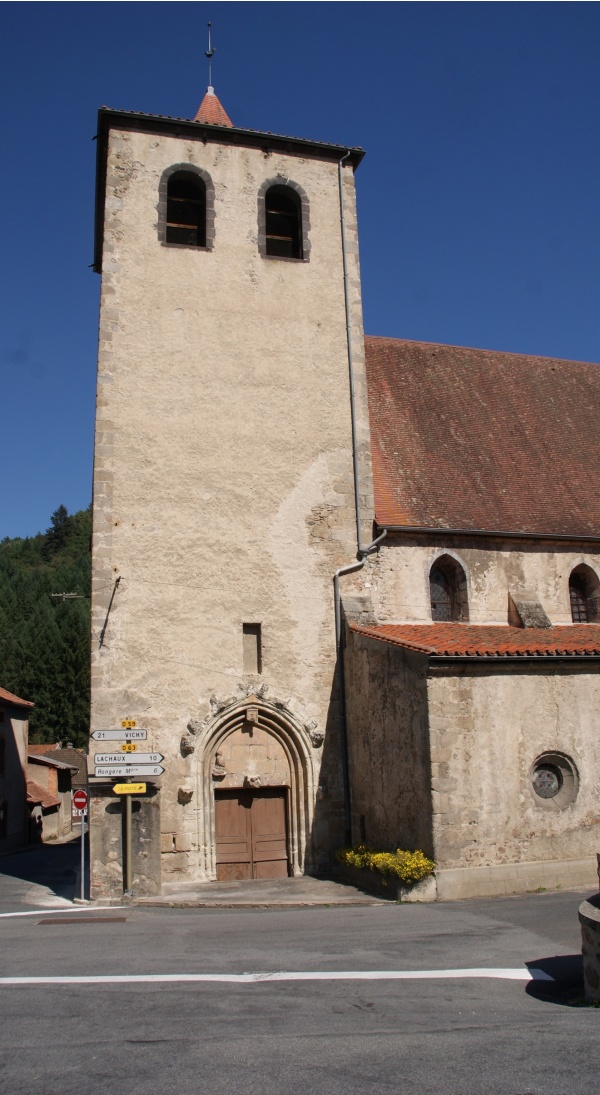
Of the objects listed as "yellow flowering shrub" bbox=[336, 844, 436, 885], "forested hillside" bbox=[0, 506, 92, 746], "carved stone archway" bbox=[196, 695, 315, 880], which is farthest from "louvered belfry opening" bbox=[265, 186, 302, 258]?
"forested hillside" bbox=[0, 506, 92, 746]

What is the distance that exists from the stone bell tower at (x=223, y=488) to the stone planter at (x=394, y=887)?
157 centimetres

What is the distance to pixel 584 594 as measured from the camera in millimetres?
16656

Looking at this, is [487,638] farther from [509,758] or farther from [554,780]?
[554,780]

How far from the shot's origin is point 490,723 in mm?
11844

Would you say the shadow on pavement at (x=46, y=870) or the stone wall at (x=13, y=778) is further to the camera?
the stone wall at (x=13, y=778)

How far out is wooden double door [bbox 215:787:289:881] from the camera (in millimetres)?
13938

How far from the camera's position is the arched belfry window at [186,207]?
16.3 metres

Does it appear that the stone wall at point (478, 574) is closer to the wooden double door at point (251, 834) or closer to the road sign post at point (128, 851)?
the wooden double door at point (251, 834)

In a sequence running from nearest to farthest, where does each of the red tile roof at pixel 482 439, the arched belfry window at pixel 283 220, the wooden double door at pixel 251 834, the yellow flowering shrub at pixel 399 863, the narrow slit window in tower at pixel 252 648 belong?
the yellow flowering shrub at pixel 399 863 → the wooden double door at pixel 251 834 → the narrow slit window in tower at pixel 252 648 → the red tile roof at pixel 482 439 → the arched belfry window at pixel 283 220

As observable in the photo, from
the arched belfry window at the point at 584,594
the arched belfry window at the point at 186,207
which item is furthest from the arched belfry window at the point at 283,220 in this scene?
the arched belfry window at the point at 584,594

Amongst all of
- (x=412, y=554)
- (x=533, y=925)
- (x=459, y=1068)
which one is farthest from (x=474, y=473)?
(x=459, y=1068)

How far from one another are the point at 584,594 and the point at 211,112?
13.0 m

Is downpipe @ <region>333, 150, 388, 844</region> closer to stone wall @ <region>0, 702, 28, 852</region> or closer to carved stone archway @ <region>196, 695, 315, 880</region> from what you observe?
carved stone archway @ <region>196, 695, 315, 880</region>

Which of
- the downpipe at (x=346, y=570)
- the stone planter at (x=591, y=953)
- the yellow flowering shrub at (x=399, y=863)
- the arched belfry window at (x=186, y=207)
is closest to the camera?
the stone planter at (x=591, y=953)
